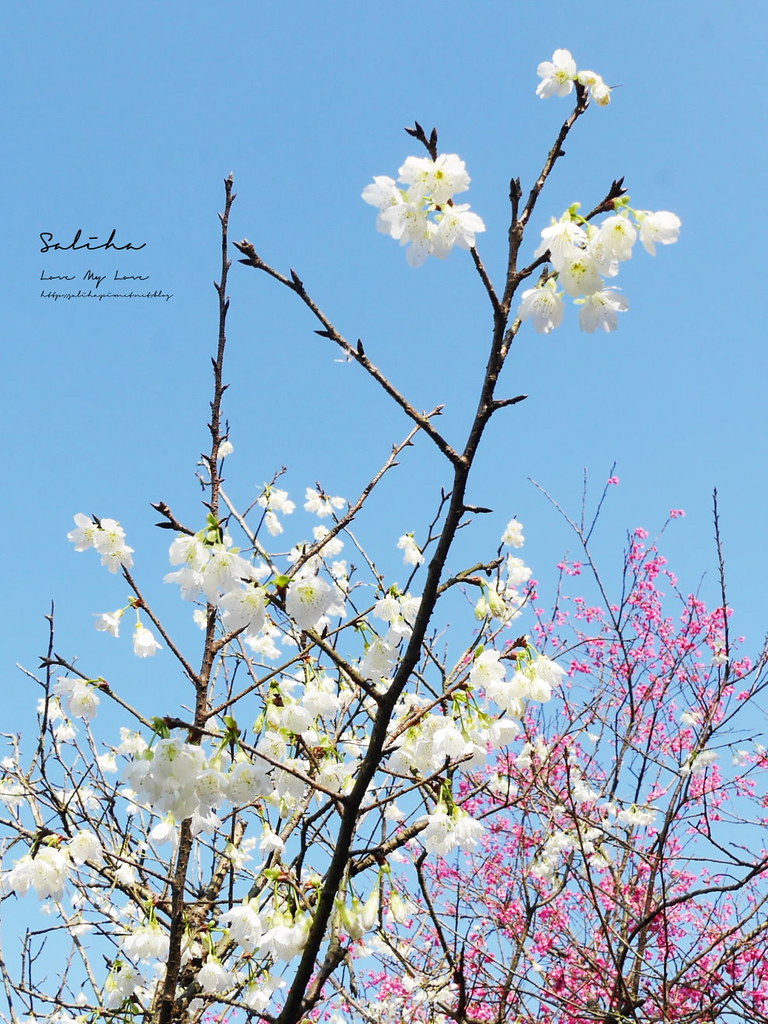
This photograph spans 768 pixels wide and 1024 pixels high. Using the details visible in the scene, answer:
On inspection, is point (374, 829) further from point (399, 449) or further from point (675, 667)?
point (675, 667)

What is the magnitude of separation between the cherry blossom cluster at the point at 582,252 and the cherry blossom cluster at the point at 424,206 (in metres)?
0.18

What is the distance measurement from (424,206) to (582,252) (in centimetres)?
36

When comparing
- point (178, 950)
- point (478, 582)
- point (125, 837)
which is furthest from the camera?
point (125, 837)

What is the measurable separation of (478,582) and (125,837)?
223 cm

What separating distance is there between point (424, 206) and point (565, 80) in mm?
503

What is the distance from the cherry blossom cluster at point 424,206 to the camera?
1668 mm

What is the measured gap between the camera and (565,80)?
186cm

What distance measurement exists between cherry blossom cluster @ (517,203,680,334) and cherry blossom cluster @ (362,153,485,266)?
182 mm

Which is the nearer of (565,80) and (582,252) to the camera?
(582,252)

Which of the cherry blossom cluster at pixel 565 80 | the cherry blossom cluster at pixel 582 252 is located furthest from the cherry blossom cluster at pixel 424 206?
the cherry blossom cluster at pixel 565 80

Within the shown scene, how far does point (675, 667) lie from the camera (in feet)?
19.9

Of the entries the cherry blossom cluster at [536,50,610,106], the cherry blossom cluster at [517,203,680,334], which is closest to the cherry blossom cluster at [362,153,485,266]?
the cherry blossom cluster at [517,203,680,334]

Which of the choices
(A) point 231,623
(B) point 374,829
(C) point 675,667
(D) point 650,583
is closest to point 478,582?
(A) point 231,623

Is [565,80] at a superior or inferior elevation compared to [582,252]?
superior
